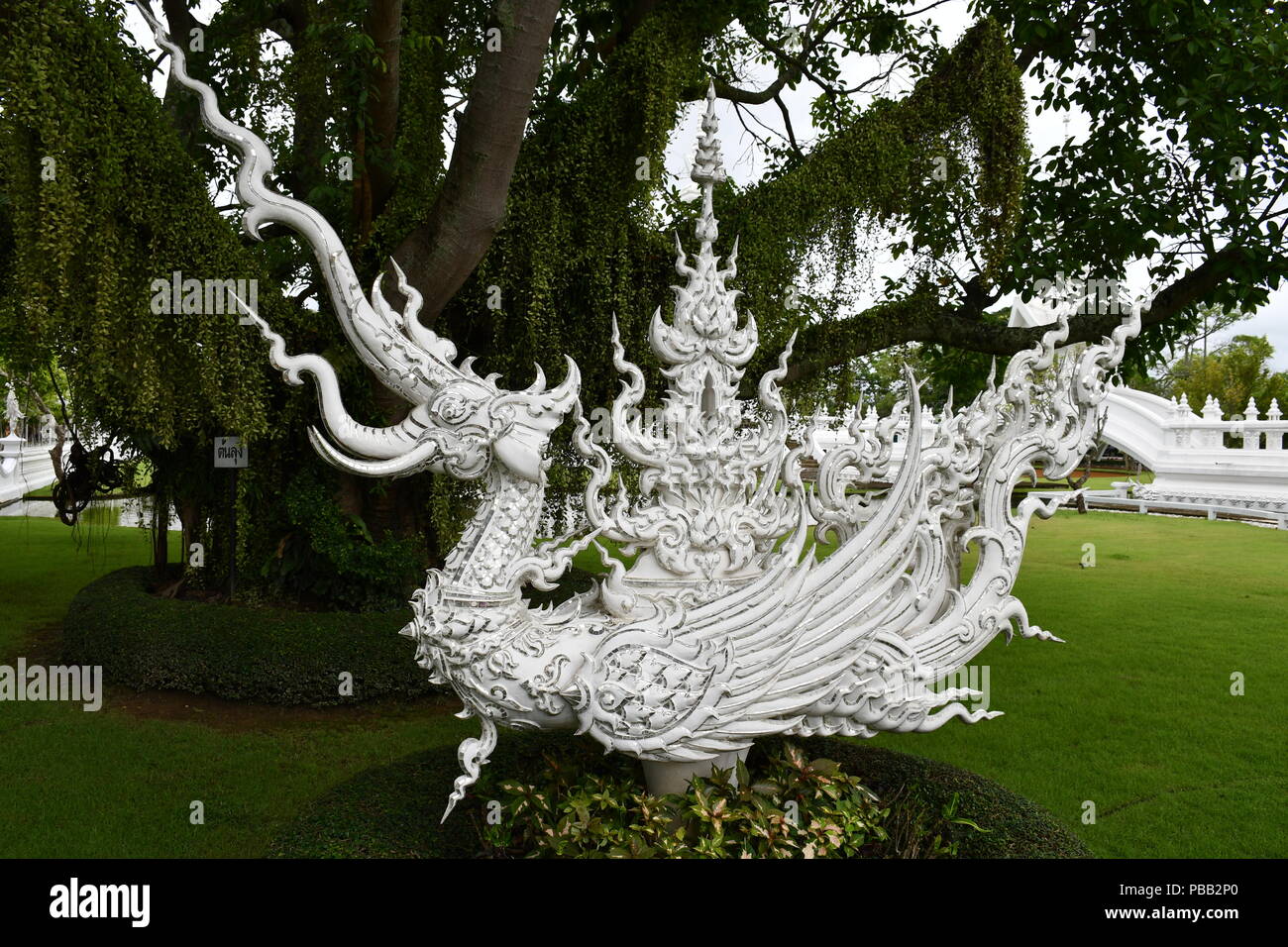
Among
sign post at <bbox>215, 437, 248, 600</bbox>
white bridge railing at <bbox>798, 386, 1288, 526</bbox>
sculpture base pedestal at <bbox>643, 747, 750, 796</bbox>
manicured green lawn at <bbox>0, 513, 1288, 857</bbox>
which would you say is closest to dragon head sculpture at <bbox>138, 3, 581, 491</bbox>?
sculpture base pedestal at <bbox>643, 747, 750, 796</bbox>

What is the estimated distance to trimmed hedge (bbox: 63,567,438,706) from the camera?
586 cm

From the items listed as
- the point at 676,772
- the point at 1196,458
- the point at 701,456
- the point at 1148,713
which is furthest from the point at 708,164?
the point at 1196,458

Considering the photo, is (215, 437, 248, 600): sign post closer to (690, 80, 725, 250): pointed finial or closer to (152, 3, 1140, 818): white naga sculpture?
(152, 3, 1140, 818): white naga sculpture

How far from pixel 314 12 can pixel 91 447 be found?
4.55 meters

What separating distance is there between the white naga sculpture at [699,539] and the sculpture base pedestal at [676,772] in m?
0.01

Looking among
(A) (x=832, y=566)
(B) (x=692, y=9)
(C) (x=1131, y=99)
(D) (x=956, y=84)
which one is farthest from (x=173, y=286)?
(C) (x=1131, y=99)

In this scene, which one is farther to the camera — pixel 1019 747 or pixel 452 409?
pixel 1019 747

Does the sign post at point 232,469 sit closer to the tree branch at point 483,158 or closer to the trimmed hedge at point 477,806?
the tree branch at point 483,158

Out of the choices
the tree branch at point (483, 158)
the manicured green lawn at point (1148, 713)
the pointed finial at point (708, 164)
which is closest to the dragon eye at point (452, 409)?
the pointed finial at point (708, 164)

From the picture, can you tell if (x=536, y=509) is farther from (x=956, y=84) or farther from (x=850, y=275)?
(x=956, y=84)

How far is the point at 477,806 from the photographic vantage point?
11.3 feet

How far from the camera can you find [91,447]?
806cm

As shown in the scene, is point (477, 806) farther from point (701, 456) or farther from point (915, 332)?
point (915, 332)

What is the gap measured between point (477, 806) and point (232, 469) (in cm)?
418
